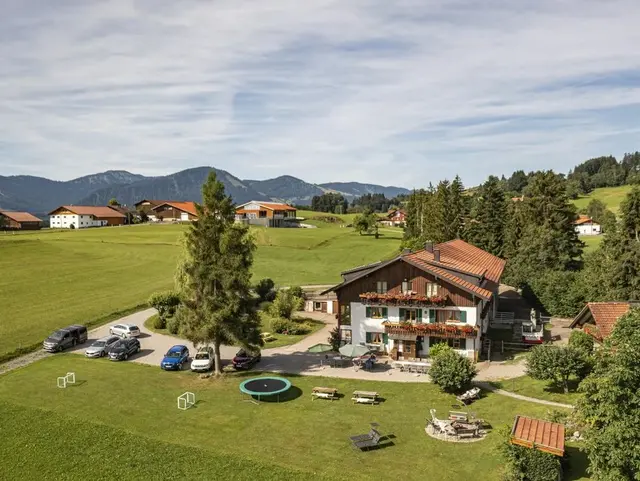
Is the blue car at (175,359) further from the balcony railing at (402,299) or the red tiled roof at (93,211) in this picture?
the red tiled roof at (93,211)

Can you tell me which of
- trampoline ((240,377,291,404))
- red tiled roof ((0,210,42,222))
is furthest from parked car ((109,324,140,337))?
red tiled roof ((0,210,42,222))

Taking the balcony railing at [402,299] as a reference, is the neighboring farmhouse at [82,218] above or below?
above

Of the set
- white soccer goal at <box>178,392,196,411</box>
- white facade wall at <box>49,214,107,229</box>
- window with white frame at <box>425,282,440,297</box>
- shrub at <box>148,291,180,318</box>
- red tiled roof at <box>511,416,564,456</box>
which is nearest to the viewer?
red tiled roof at <box>511,416,564,456</box>

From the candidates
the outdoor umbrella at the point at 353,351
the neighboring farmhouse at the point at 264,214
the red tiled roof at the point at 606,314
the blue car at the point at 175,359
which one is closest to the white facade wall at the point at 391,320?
the outdoor umbrella at the point at 353,351

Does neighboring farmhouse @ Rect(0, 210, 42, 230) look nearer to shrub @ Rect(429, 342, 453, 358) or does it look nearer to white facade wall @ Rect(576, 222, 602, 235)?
shrub @ Rect(429, 342, 453, 358)

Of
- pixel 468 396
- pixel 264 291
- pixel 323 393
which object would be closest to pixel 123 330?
pixel 264 291

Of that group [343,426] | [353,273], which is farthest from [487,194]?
[343,426]

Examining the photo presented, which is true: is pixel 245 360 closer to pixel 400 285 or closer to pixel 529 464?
pixel 400 285
